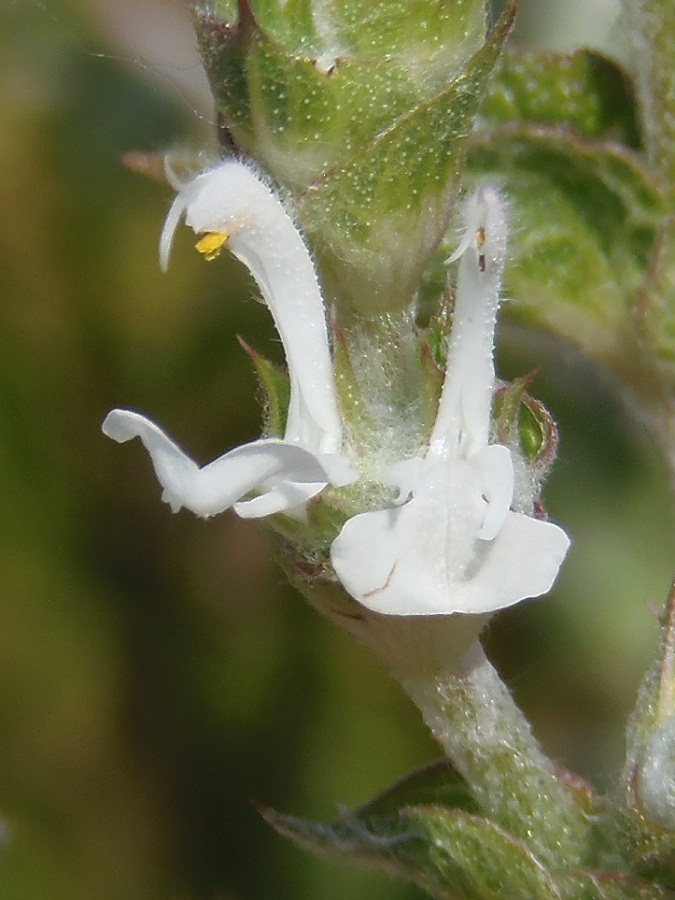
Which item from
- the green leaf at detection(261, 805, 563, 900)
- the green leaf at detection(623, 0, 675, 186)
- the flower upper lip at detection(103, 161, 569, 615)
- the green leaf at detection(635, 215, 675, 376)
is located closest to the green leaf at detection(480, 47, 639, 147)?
the green leaf at detection(623, 0, 675, 186)

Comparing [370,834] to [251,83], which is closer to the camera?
[251,83]

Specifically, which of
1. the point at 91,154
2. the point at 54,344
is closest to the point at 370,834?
the point at 54,344

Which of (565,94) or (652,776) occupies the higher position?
(565,94)

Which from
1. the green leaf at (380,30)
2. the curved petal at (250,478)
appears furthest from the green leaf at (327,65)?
the curved petal at (250,478)

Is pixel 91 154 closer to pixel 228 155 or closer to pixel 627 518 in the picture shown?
pixel 627 518

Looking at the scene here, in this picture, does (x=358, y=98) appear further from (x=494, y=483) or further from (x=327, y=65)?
(x=494, y=483)

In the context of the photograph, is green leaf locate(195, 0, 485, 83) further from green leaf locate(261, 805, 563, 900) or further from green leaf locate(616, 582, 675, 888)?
green leaf locate(261, 805, 563, 900)

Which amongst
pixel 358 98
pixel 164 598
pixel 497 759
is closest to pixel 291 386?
pixel 358 98
